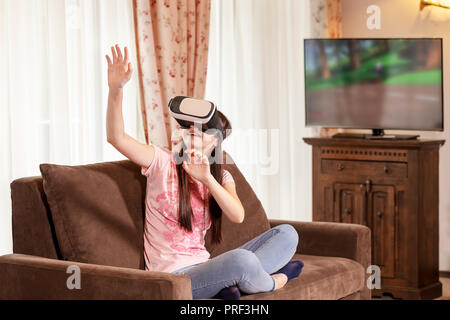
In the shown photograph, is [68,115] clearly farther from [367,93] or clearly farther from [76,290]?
[367,93]

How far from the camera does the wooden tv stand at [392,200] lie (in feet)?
13.3

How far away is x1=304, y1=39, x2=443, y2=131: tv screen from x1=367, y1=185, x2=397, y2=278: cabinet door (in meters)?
0.40

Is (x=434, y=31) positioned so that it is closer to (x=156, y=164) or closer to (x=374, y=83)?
(x=374, y=83)

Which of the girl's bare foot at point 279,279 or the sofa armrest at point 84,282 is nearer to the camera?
the sofa armrest at point 84,282

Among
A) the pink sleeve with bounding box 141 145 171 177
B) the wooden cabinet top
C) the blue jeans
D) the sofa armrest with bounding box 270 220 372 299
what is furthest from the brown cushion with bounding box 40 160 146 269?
the wooden cabinet top

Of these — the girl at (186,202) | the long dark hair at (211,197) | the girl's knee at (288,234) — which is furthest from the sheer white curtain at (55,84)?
the girl's knee at (288,234)

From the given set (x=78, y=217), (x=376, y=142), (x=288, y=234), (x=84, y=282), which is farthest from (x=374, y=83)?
(x=84, y=282)

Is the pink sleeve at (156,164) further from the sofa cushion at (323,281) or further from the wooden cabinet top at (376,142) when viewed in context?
the wooden cabinet top at (376,142)

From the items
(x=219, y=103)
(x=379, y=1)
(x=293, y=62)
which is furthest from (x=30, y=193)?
(x=379, y=1)

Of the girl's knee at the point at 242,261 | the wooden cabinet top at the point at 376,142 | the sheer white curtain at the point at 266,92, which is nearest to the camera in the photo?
the girl's knee at the point at 242,261

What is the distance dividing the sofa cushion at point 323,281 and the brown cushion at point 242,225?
0.70 ft

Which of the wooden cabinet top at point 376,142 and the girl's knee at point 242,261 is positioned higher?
the wooden cabinet top at point 376,142

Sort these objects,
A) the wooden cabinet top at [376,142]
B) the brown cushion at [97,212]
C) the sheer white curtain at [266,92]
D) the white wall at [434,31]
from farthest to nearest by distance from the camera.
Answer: the white wall at [434,31], the sheer white curtain at [266,92], the wooden cabinet top at [376,142], the brown cushion at [97,212]

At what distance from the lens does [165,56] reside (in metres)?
3.73
